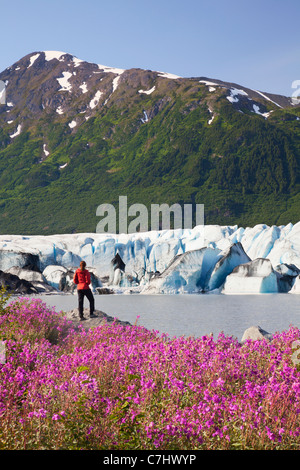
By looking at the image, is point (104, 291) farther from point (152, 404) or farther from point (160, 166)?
point (160, 166)

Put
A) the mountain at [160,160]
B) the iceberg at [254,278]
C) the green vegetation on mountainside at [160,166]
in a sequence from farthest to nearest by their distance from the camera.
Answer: the mountain at [160,160]
the green vegetation on mountainside at [160,166]
the iceberg at [254,278]

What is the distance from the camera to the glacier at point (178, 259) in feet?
121

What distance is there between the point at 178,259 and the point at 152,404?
3308cm

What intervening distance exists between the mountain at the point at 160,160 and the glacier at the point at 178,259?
6833cm

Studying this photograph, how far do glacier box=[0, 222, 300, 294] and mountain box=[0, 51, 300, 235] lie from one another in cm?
6833

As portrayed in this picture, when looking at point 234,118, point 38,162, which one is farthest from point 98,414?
point 38,162

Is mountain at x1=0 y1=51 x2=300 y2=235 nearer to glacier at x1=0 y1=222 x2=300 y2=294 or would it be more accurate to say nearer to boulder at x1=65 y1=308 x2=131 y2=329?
glacier at x1=0 y1=222 x2=300 y2=294

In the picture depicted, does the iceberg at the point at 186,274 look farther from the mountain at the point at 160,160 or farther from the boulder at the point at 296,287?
the mountain at the point at 160,160

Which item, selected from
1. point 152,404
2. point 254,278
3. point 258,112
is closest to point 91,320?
point 152,404

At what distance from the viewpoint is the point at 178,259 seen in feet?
122

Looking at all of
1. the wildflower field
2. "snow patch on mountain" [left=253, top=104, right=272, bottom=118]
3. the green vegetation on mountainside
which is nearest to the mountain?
the green vegetation on mountainside

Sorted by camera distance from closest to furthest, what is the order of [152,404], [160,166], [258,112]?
1. [152,404]
2. [160,166]
3. [258,112]

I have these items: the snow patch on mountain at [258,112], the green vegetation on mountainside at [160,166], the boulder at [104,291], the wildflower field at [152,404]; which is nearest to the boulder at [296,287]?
the boulder at [104,291]
